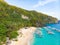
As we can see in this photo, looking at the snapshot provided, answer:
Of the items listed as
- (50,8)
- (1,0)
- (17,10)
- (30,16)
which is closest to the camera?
(50,8)

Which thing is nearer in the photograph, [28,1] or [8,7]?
[28,1]

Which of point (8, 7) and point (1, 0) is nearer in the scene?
point (1, 0)

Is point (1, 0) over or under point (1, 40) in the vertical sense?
over

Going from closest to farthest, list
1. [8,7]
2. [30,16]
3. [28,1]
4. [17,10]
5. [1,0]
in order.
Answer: [28,1]
[1,0]
[8,7]
[17,10]
[30,16]

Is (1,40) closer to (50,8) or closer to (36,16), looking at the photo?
(50,8)

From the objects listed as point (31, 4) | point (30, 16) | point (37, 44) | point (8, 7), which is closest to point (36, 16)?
point (30, 16)

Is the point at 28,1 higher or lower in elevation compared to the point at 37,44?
higher

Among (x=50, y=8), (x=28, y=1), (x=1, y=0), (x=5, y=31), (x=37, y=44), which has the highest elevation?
(x=1, y=0)

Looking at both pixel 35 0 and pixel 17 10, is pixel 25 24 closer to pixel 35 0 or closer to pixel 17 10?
pixel 17 10

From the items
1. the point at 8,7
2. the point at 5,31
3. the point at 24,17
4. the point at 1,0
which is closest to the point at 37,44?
the point at 5,31
